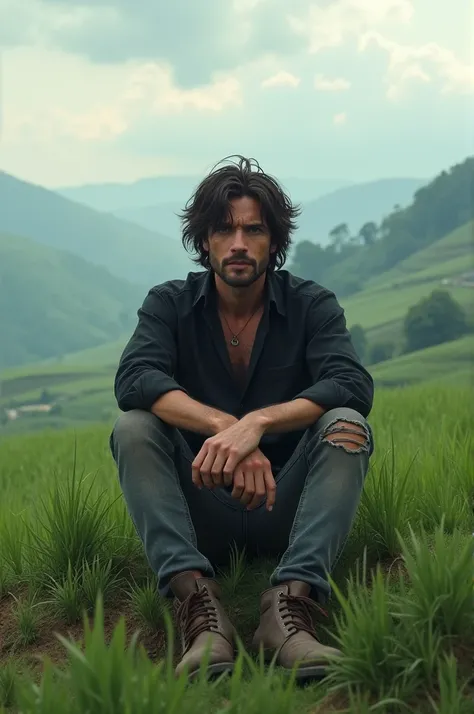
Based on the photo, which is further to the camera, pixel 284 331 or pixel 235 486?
pixel 284 331

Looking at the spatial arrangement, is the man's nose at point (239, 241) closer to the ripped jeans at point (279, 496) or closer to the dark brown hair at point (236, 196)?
the dark brown hair at point (236, 196)

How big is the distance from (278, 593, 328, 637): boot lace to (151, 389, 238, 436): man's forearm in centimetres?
65

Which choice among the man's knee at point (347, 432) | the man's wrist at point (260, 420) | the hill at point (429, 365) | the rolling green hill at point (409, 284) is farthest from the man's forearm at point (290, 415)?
the rolling green hill at point (409, 284)

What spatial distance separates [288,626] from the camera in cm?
318

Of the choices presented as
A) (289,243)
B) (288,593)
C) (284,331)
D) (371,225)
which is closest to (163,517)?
(288,593)

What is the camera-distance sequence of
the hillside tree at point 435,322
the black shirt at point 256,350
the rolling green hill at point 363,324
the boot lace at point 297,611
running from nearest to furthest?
1. the boot lace at point 297,611
2. the black shirt at point 256,350
3. the hillside tree at point 435,322
4. the rolling green hill at point 363,324

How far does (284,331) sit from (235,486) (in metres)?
0.83

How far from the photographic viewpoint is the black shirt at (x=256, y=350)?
378 cm

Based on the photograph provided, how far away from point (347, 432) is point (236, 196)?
1.16m

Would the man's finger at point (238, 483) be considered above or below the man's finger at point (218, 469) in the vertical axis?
below

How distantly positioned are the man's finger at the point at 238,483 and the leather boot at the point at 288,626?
0.35m

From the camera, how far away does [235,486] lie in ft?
11.0

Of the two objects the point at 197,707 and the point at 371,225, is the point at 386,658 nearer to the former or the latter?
the point at 197,707

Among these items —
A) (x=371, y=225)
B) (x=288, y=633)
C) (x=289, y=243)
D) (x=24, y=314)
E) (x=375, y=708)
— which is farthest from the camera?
(x=24, y=314)
